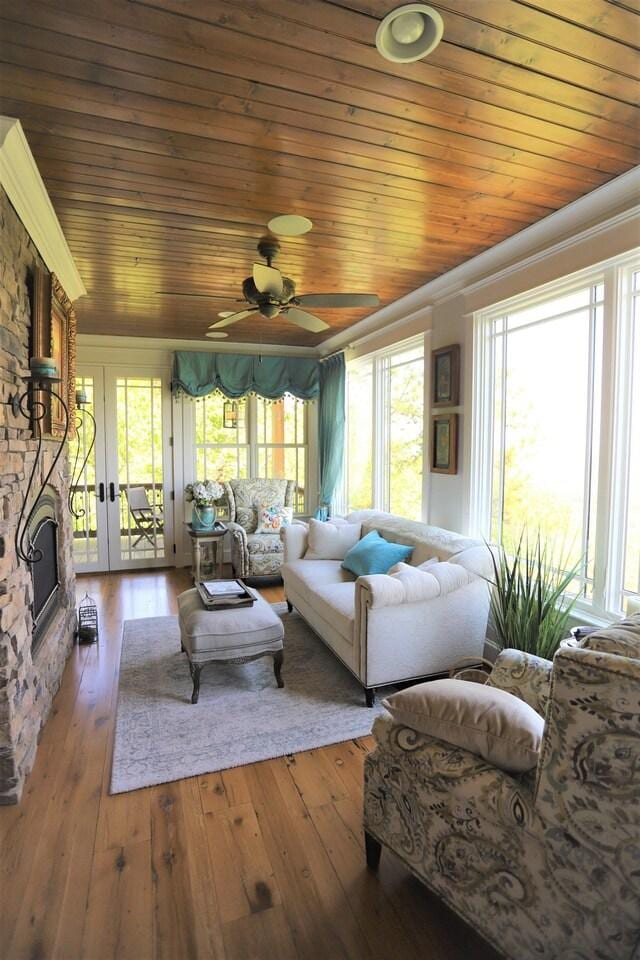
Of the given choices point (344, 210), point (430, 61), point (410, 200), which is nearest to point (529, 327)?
point (410, 200)

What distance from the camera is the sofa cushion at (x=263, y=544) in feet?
16.4

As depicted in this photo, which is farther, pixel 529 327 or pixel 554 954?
pixel 529 327

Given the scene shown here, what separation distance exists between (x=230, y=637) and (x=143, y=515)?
3.43 metres

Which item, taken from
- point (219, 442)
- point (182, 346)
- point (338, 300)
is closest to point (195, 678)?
point (338, 300)

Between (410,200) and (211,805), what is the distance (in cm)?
297

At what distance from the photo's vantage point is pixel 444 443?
12.3ft

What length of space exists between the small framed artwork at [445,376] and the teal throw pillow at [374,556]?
3.76ft

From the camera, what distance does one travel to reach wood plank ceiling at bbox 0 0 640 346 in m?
1.47

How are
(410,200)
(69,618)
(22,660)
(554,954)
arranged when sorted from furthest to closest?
(69,618), (410,200), (22,660), (554,954)

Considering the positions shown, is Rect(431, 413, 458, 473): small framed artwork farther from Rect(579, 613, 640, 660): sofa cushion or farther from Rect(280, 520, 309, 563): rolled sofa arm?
Rect(579, 613, 640, 660): sofa cushion

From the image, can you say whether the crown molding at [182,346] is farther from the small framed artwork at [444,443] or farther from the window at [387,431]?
the small framed artwork at [444,443]

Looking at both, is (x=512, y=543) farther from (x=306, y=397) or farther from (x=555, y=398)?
(x=306, y=397)

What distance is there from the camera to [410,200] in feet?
8.38

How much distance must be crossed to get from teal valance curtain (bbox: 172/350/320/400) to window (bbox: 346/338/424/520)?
29.1 inches
